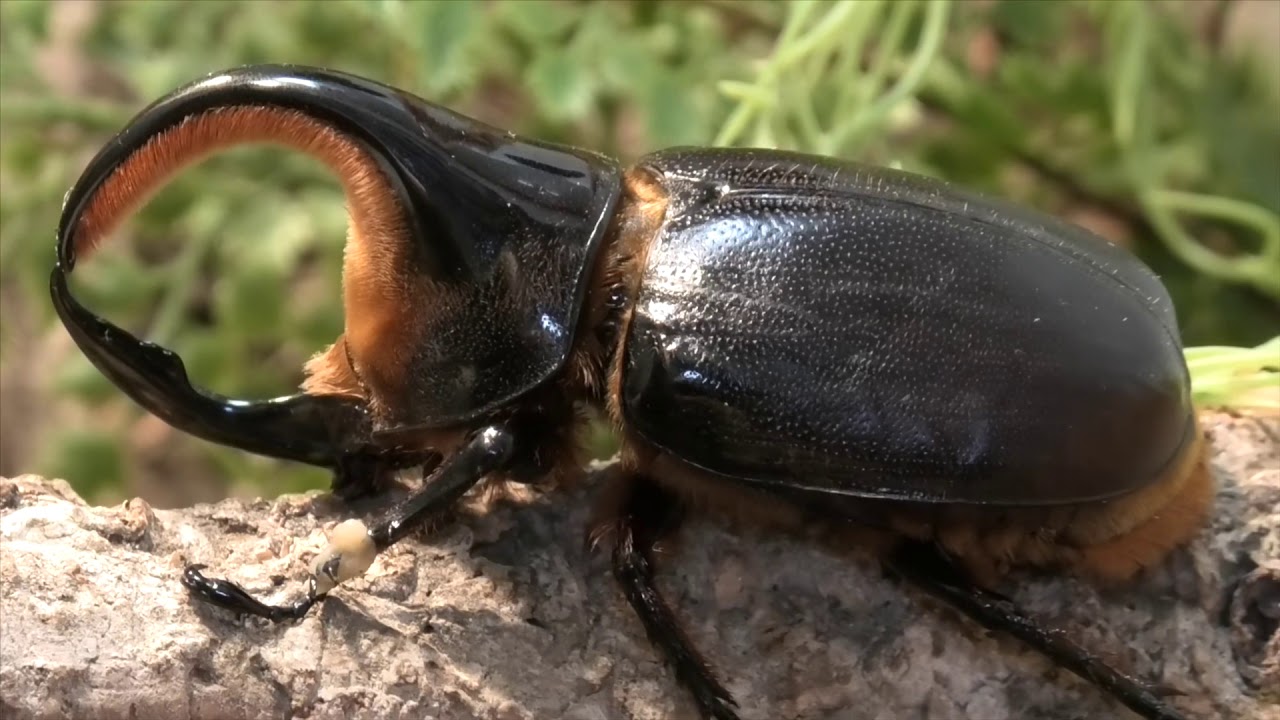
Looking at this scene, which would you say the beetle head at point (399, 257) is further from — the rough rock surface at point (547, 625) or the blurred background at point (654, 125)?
the blurred background at point (654, 125)

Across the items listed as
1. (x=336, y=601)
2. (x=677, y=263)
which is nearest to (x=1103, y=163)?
(x=677, y=263)

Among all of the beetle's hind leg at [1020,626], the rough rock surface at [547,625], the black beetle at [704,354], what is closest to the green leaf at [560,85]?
the black beetle at [704,354]

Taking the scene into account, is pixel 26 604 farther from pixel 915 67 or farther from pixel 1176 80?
pixel 1176 80

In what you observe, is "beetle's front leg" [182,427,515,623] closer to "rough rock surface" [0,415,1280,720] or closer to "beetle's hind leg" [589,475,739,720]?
"rough rock surface" [0,415,1280,720]

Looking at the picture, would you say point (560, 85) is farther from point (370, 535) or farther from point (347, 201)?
point (370, 535)

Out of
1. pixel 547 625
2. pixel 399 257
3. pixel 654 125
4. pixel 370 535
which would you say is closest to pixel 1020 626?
pixel 547 625

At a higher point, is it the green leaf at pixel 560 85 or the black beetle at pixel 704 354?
the green leaf at pixel 560 85
